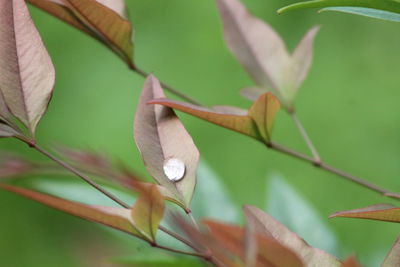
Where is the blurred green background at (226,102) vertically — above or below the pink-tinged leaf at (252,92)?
below

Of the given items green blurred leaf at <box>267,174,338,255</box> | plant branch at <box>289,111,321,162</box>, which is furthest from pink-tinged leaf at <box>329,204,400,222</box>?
green blurred leaf at <box>267,174,338,255</box>

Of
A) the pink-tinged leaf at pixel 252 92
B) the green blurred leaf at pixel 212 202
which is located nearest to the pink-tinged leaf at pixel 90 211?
the pink-tinged leaf at pixel 252 92

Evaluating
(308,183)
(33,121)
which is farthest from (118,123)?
(33,121)

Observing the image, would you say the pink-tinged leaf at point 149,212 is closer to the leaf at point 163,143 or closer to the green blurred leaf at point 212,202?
the leaf at point 163,143

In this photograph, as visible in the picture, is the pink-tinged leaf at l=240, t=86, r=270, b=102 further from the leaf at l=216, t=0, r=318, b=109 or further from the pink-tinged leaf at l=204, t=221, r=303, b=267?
the pink-tinged leaf at l=204, t=221, r=303, b=267

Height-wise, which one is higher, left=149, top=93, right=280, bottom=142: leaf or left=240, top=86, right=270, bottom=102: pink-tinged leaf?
left=149, top=93, right=280, bottom=142: leaf

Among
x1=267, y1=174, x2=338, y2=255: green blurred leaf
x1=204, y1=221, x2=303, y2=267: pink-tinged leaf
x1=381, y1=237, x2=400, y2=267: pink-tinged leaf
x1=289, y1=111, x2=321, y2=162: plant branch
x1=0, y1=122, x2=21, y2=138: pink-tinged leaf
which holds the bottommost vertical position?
x1=267, y1=174, x2=338, y2=255: green blurred leaf

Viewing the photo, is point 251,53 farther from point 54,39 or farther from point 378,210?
point 54,39
